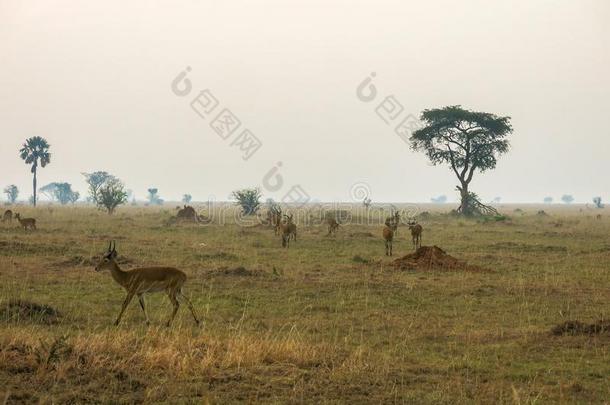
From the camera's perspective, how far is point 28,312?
1066 cm

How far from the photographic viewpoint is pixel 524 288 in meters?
14.6

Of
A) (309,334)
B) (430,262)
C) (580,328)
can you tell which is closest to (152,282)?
(309,334)

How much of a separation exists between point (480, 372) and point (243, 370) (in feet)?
10.2

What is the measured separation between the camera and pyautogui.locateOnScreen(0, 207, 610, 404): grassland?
7.04m

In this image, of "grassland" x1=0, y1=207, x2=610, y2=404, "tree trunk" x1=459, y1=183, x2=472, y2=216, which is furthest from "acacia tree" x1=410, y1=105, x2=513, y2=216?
"grassland" x1=0, y1=207, x2=610, y2=404

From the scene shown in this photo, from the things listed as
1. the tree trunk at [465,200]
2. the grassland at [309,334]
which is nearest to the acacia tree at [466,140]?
the tree trunk at [465,200]

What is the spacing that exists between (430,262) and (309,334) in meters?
9.05

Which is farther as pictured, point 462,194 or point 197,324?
point 462,194

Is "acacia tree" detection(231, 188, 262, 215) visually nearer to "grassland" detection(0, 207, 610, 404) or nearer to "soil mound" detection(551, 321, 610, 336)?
"grassland" detection(0, 207, 610, 404)

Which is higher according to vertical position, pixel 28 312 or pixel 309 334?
pixel 28 312

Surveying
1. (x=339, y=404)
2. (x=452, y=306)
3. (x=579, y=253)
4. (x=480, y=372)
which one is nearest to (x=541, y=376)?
(x=480, y=372)

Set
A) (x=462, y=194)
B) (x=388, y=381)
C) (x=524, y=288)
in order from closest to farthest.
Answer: (x=388, y=381)
(x=524, y=288)
(x=462, y=194)

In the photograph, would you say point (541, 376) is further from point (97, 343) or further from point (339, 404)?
point (97, 343)

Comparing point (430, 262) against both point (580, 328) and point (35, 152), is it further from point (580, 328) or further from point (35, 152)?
point (35, 152)
